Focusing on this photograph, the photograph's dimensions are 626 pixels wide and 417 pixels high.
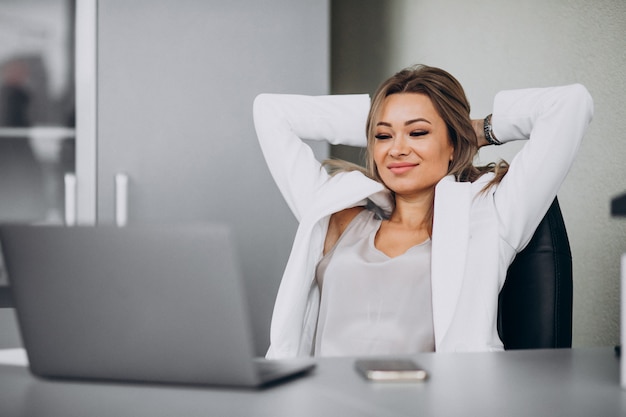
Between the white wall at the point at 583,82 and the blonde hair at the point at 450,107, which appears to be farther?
the white wall at the point at 583,82

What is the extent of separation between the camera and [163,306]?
71 centimetres

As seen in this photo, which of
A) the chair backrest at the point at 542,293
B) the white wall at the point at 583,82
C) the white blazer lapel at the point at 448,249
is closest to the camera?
the chair backrest at the point at 542,293

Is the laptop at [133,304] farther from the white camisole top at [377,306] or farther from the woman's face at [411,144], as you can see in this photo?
the woman's face at [411,144]

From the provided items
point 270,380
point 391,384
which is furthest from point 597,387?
point 270,380

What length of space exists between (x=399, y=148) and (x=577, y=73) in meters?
0.76

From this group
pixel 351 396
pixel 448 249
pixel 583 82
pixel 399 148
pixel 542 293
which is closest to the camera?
pixel 351 396

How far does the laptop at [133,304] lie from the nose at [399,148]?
1116 millimetres

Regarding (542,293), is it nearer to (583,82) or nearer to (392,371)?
(392,371)

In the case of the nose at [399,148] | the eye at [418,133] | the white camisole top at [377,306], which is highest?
the eye at [418,133]

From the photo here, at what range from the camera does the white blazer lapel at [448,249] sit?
1.56m

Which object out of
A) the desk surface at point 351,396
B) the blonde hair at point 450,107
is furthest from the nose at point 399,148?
the desk surface at point 351,396

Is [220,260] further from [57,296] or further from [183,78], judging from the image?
[183,78]

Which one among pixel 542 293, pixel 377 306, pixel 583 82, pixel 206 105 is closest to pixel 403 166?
pixel 377 306

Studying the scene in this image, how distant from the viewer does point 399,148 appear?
70.4 inches
